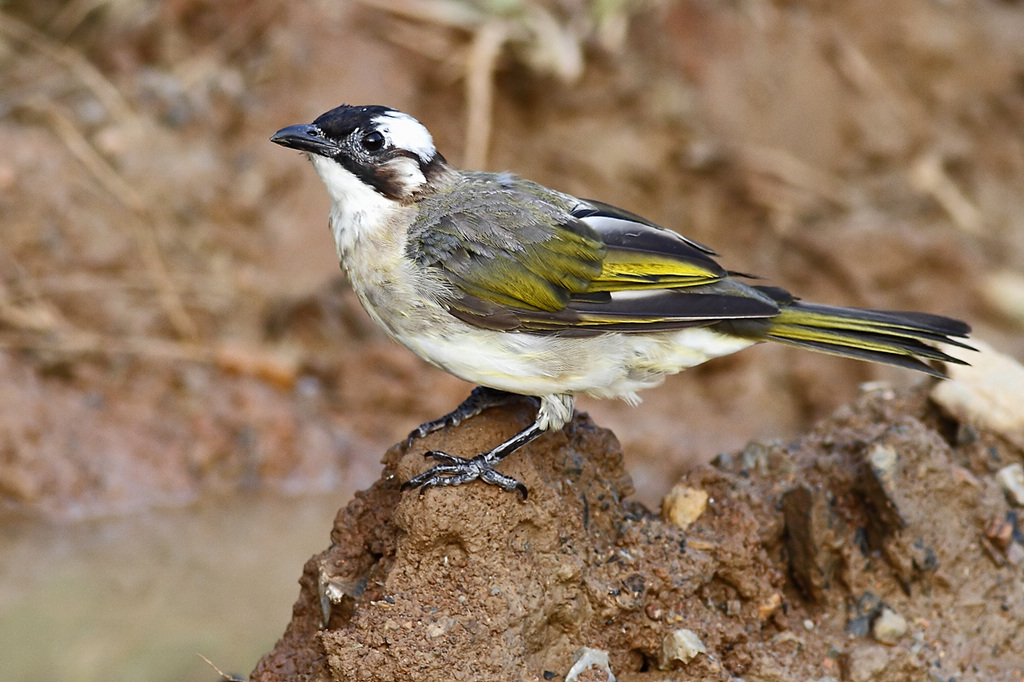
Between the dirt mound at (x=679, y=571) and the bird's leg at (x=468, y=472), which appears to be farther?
the bird's leg at (x=468, y=472)

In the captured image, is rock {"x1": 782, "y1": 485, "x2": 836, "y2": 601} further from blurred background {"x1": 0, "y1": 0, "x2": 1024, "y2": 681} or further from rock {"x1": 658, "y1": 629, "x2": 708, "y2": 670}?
blurred background {"x1": 0, "y1": 0, "x2": 1024, "y2": 681}

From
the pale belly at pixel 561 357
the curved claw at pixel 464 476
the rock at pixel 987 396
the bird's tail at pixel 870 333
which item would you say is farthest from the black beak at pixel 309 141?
the rock at pixel 987 396

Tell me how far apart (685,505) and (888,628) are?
34.2 inches

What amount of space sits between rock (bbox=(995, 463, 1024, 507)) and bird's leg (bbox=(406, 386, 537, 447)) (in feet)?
6.58

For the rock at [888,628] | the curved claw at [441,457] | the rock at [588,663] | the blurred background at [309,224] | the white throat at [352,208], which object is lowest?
the rock at [588,663]

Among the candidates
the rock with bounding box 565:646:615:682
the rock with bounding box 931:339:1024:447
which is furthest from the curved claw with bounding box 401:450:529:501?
the rock with bounding box 931:339:1024:447

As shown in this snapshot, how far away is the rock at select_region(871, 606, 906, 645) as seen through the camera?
14.0 feet

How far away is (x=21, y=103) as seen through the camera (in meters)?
8.61

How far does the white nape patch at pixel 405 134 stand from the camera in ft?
15.6

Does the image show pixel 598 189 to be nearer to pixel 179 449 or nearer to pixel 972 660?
pixel 179 449

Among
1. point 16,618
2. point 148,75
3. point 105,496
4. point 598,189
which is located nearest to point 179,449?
point 105,496

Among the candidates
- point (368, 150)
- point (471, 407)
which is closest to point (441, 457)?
point (471, 407)

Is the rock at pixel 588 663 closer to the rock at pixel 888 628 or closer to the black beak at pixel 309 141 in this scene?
the rock at pixel 888 628

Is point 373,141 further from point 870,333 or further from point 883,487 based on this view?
point 883,487
